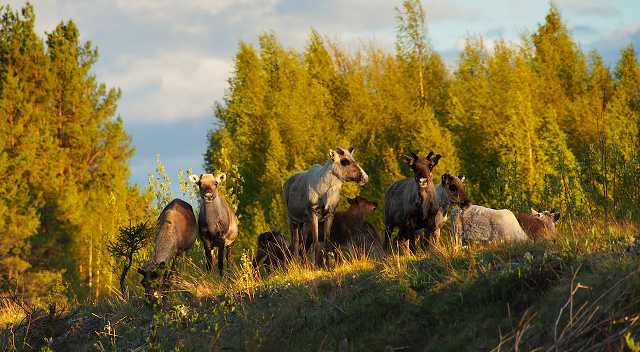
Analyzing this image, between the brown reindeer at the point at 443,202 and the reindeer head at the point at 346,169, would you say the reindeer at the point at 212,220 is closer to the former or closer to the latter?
the reindeer head at the point at 346,169

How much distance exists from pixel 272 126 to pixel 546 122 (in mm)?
12803

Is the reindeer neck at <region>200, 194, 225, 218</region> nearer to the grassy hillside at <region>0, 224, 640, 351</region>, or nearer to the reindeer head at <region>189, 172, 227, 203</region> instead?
the reindeer head at <region>189, 172, 227, 203</region>

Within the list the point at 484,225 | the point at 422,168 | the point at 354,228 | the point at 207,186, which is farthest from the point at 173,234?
the point at 354,228

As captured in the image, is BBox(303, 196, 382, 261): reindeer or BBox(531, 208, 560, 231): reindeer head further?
BBox(303, 196, 382, 261): reindeer

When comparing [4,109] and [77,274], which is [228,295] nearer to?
[77,274]

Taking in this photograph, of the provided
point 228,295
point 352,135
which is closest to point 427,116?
point 352,135

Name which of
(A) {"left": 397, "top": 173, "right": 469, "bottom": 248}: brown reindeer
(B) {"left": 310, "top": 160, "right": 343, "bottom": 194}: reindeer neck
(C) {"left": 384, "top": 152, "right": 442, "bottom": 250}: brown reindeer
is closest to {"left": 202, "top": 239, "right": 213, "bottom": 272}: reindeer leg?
(B) {"left": 310, "top": 160, "right": 343, "bottom": 194}: reindeer neck

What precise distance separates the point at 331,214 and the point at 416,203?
1.75 meters

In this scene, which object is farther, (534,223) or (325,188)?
(534,223)

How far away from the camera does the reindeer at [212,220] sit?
1675 cm

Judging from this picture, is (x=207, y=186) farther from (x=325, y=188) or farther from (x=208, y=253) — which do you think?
(x=325, y=188)

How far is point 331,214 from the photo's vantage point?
17.6 m

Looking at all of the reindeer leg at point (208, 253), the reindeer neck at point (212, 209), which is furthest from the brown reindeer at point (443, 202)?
the reindeer leg at point (208, 253)

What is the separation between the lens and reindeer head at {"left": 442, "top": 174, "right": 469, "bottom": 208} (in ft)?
54.0
